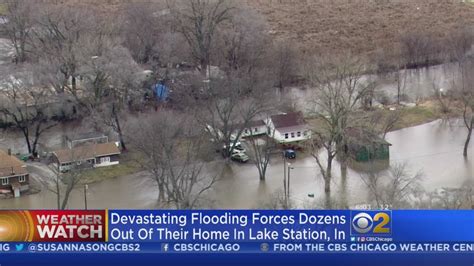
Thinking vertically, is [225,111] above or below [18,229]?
below

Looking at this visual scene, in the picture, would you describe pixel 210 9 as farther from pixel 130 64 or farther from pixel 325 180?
pixel 325 180

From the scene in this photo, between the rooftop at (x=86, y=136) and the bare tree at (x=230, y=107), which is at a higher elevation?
the bare tree at (x=230, y=107)

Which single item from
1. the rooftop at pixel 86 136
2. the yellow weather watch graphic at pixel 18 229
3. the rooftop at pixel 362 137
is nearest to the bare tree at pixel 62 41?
the rooftop at pixel 86 136

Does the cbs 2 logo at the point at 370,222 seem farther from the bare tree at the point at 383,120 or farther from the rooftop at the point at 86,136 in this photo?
the rooftop at the point at 86,136

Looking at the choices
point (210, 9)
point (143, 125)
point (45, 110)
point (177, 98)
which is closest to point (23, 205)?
point (143, 125)

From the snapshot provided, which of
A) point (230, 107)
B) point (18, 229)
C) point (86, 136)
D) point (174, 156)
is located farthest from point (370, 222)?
point (86, 136)

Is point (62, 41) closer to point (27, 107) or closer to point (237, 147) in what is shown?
point (27, 107)
